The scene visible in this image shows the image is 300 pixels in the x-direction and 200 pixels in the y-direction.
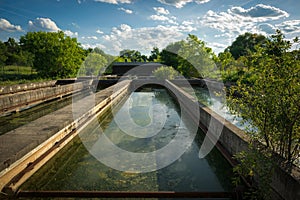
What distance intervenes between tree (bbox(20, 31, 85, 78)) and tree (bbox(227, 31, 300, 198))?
95.5ft

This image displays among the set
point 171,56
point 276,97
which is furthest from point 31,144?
point 171,56

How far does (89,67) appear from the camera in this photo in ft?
138

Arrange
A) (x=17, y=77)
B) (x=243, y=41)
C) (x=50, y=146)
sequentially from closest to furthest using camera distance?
(x=50, y=146), (x=17, y=77), (x=243, y=41)

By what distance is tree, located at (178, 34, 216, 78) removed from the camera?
83.4 ft

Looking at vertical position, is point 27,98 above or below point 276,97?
below

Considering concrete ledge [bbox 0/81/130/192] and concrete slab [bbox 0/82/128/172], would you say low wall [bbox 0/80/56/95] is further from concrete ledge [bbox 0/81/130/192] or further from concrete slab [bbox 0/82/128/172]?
concrete slab [bbox 0/82/128/172]

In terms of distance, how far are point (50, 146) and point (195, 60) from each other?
2322 cm

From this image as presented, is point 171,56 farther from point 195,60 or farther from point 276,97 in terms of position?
point 276,97

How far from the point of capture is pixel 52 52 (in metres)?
28.0

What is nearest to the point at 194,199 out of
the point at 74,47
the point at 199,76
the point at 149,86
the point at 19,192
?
the point at 19,192

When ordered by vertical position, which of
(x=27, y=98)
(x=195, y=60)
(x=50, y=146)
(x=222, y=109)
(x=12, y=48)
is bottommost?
(x=50, y=146)

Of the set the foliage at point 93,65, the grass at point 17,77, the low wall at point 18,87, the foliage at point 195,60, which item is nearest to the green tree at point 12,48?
the grass at point 17,77

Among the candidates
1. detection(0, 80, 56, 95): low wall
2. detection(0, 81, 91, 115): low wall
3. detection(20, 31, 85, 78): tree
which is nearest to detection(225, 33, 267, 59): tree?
detection(20, 31, 85, 78): tree

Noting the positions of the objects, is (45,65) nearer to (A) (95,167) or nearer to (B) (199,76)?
(B) (199,76)
